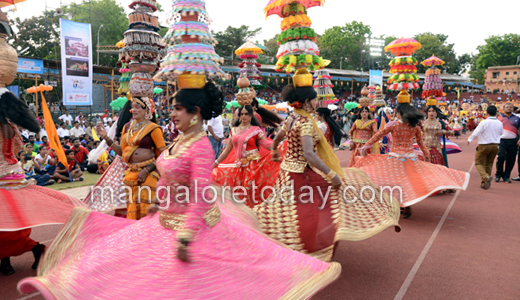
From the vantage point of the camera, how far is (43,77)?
23531 mm

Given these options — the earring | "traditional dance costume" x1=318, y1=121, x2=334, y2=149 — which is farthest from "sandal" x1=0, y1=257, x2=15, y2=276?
"traditional dance costume" x1=318, y1=121, x2=334, y2=149

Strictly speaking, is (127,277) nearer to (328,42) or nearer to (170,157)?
(170,157)

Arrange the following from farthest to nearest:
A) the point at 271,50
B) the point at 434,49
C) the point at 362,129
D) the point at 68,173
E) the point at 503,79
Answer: the point at 434,49 → the point at 503,79 → the point at 271,50 → the point at 68,173 → the point at 362,129

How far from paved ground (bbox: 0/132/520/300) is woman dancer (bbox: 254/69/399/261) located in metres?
0.62

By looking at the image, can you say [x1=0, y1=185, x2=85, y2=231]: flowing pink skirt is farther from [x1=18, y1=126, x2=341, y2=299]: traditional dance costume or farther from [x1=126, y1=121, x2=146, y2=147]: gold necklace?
[x1=18, y1=126, x2=341, y2=299]: traditional dance costume

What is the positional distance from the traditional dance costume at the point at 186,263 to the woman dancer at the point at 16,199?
1189 millimetres

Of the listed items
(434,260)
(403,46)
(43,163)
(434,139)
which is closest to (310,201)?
(434,260)

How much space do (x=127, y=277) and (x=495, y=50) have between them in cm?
8200

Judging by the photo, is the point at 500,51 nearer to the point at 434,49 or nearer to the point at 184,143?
the point at 434,49

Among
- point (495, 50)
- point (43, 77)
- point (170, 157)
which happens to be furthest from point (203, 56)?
point (495, 50)

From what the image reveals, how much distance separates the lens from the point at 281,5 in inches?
280

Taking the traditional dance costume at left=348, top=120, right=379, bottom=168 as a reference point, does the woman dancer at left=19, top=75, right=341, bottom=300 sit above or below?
below

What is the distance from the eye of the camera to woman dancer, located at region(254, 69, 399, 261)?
136 inches

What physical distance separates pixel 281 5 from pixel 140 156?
174 inches
